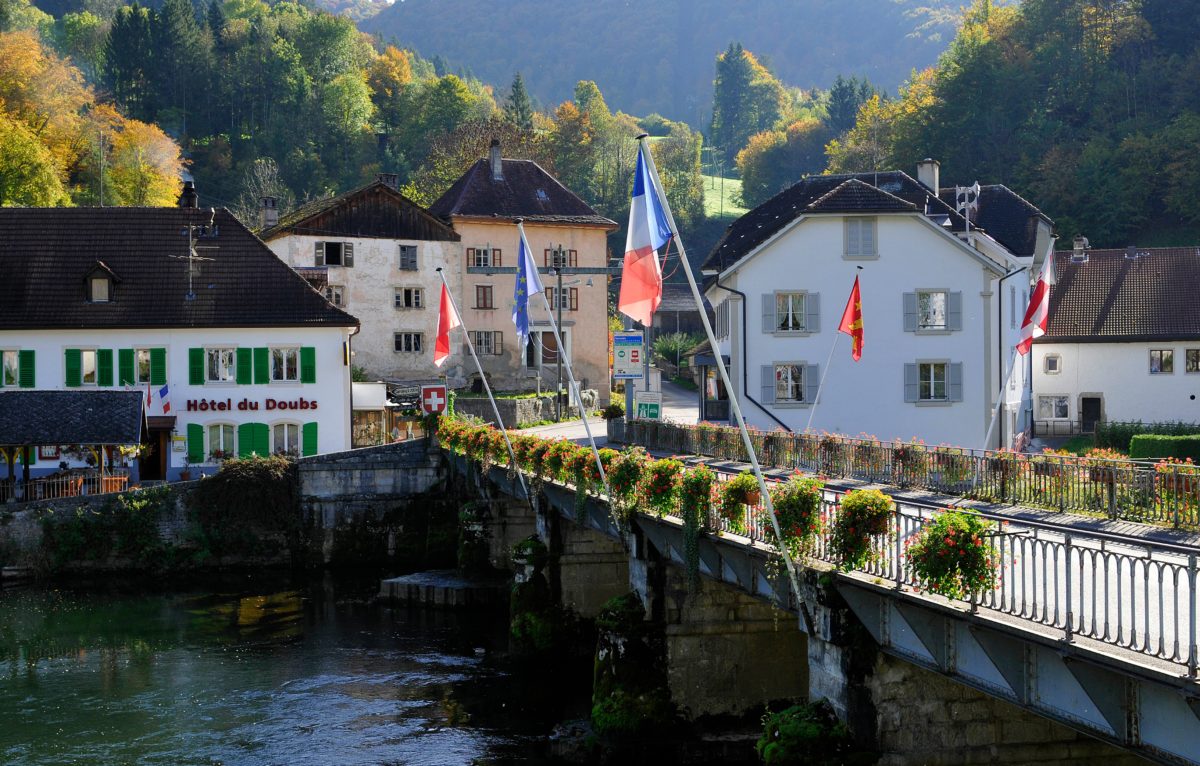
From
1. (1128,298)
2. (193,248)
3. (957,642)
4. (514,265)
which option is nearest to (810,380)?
(1128,298)

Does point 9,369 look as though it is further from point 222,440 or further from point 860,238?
point 860,238

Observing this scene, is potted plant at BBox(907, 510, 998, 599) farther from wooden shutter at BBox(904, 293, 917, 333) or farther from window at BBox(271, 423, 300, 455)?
window at BBox(271, 423, 300, 455)

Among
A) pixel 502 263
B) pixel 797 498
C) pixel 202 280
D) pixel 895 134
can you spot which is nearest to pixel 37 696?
pixel 797 498

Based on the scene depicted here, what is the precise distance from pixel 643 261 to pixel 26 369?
36792mm

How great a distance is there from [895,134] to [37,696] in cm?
8315

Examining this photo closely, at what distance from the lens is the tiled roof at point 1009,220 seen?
5297 cm

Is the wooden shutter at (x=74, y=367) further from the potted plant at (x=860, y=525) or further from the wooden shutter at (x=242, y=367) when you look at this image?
the potted plant at (x=860, y=525)

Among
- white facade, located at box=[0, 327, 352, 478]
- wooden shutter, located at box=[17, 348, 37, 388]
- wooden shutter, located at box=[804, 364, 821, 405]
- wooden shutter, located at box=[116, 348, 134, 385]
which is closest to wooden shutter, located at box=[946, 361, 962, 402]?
wooden shutter, located at box=[804, 364, 821, 405]

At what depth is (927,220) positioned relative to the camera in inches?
1820

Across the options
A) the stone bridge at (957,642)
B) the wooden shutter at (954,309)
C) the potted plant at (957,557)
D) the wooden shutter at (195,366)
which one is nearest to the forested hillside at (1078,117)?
the wooden shutter at (954,309)

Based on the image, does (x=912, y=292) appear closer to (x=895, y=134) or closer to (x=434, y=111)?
(x=895, y=134)

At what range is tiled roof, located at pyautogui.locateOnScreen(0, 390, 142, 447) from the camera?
146ft

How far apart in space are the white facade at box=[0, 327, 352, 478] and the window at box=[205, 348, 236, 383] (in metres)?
0.03

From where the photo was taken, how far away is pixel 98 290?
50.3 meters
